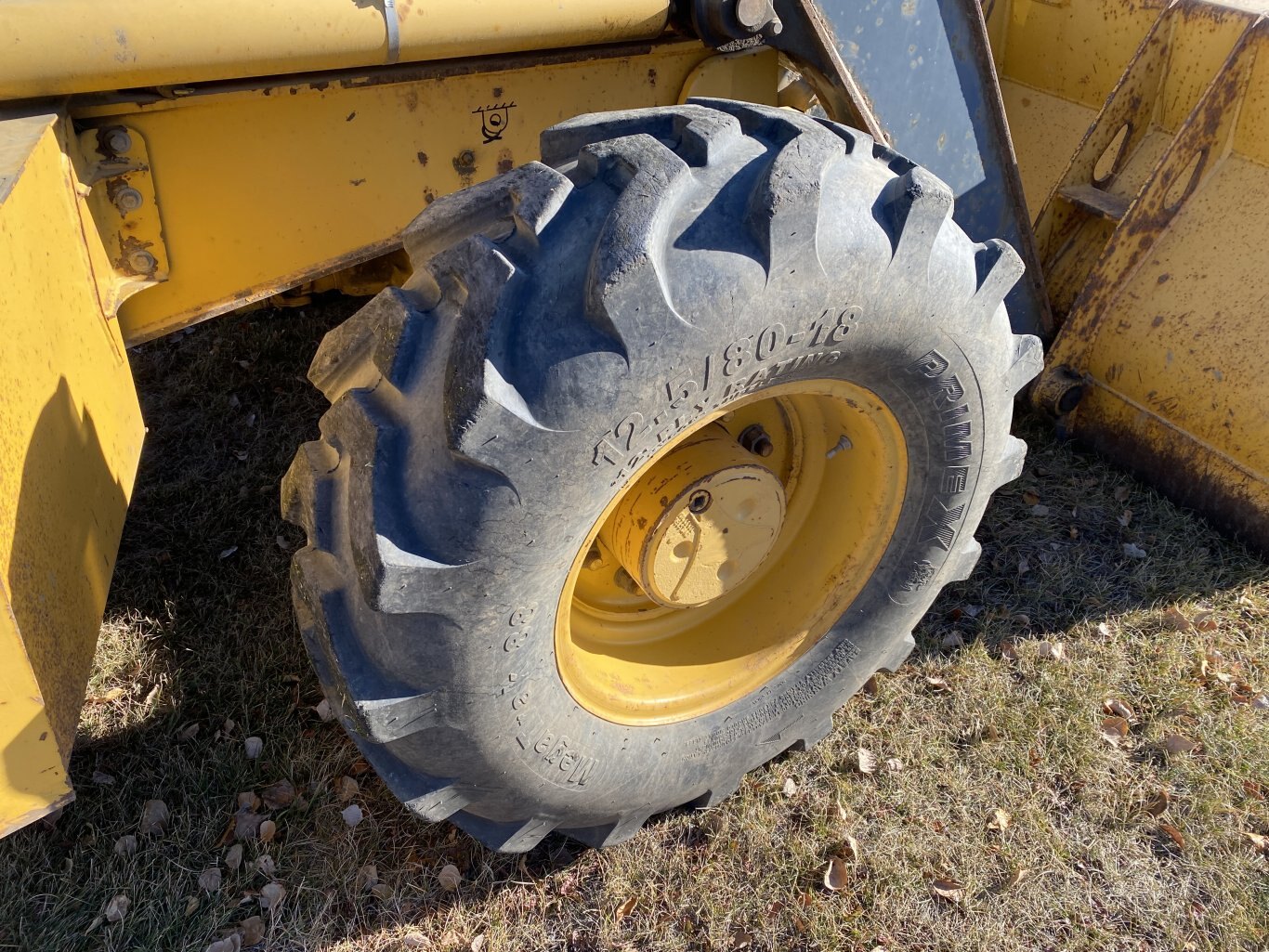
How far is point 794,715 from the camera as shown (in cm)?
250

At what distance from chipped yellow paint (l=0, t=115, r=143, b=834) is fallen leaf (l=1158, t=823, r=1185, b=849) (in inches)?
103

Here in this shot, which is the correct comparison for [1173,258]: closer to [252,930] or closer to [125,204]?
[125,204]

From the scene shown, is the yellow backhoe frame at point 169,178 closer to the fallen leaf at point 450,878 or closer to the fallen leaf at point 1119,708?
the fallen leaf at point 450,878

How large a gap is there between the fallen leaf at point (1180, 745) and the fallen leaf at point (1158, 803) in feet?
0.52

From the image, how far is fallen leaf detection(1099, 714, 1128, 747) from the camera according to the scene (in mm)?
2848

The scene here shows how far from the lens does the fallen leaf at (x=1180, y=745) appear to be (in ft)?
9.23

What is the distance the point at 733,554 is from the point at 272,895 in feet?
4.76

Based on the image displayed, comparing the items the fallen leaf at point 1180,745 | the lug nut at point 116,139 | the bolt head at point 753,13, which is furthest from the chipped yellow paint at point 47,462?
the fallen leaf at point 1180,745

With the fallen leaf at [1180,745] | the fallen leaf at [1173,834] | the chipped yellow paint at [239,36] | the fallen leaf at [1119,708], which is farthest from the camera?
the fallen leaf at [1119,708]

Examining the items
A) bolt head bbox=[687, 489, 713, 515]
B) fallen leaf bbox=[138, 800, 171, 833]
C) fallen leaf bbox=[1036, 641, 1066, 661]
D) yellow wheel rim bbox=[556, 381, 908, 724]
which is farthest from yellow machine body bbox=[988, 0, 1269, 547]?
fallen leaf bbox=[138, 800, 171, 833]

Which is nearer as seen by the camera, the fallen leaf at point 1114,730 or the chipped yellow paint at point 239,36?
the chipped yellow paint at point 239,36

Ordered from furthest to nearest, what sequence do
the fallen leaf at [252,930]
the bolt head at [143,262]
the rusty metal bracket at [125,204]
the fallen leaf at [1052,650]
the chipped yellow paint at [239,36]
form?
the fallen leaf at [1052,650] → the fallen leaf at [252,930] → the bolt head at [143,262] → the rusty metal bracket at [125,204] → the chipped yellow paint at [239,36]

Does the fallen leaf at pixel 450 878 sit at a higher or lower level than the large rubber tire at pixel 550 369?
lower

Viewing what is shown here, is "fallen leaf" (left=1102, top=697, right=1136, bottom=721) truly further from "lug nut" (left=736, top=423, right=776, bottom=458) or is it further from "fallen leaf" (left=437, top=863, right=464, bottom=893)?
"fallen leaf" (left=437, top=863, right=464, bottom=893)
